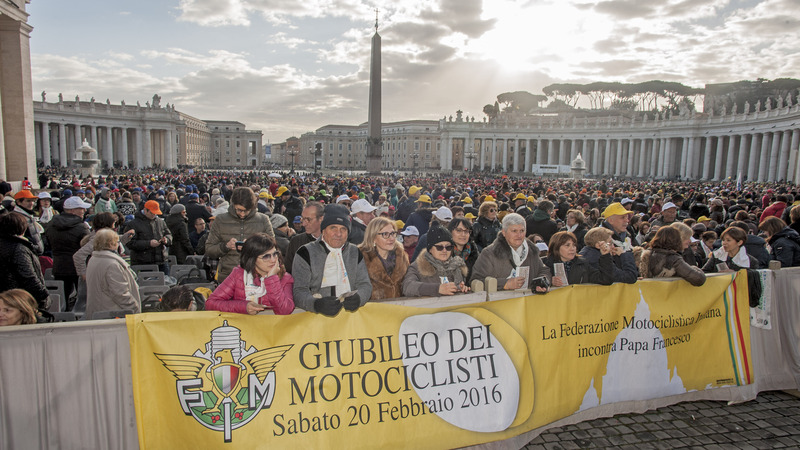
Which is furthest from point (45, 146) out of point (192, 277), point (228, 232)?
point (228, 232)

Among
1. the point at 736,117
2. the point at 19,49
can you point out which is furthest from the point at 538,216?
the point at 736,117

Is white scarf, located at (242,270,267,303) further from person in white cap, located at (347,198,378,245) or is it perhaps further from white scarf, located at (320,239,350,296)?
person in white cap, located at (347,198,378,245)

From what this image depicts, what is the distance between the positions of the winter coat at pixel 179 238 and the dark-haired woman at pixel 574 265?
610 cm

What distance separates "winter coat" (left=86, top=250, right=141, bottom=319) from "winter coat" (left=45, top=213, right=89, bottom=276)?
255cm

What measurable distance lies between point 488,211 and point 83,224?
19.3 feet

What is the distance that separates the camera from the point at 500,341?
392 centimetres

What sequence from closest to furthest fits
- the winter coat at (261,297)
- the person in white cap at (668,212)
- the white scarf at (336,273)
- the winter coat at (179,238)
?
the winter coat at (261,297) → the white scarf at (336,273) → the winter coat at (179,238) → the person in white cap at (668,212)

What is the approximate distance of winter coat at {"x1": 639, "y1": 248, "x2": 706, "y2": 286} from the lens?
14.8 feet

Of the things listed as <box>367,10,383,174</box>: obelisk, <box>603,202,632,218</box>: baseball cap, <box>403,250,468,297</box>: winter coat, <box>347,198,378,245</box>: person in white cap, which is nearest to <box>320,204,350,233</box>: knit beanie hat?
<box>403,250,468,297</box>: winter coat

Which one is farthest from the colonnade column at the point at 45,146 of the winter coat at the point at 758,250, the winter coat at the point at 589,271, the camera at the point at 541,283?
the winter coat at the point at 758,250

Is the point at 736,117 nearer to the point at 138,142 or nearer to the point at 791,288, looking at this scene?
the point at 791,288

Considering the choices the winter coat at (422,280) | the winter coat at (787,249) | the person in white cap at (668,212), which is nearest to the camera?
the winter coat at (422,280)

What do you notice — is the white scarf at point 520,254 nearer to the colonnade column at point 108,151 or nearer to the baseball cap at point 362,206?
the baseball cap at point 362,206

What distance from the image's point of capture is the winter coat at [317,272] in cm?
372
